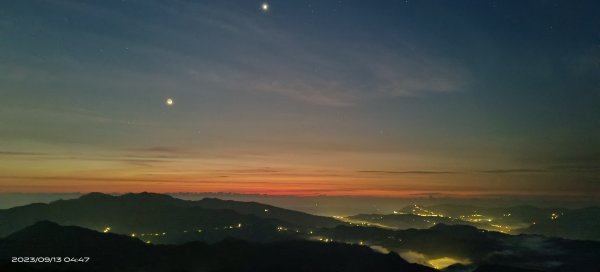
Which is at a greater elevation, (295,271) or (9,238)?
(9,238)

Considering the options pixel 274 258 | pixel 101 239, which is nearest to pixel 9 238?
pixel 101 239

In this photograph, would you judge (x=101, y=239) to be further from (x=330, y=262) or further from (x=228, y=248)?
(x=330, y=262)

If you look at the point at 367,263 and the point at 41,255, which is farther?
the point at 367,263

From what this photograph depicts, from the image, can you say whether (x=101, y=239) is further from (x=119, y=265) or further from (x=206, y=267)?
(x=206, y=267)

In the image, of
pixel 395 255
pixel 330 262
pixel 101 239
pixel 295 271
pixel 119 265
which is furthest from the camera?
pixel 395 255

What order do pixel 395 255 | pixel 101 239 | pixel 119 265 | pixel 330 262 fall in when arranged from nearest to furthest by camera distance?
pixel 119 265 → pixel 101 239 → pixel 330 262 → pixel 395 255

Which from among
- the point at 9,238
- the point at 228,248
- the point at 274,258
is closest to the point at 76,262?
the point at 9,238
